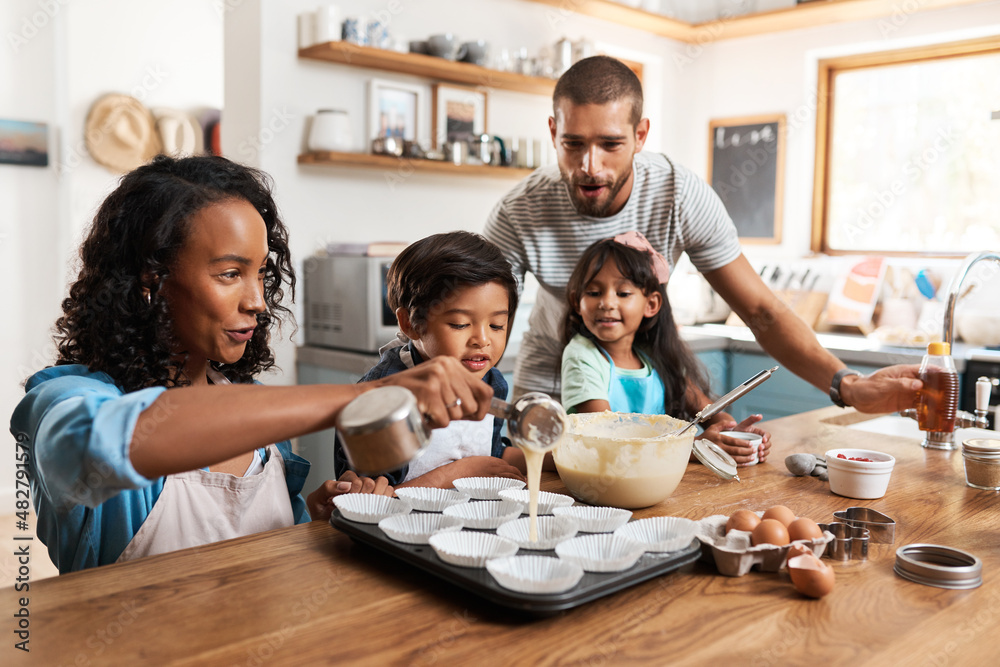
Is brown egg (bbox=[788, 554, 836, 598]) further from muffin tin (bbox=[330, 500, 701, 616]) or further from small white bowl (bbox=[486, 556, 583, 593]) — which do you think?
small white bowl (bbox=[486, 556, 583, 593])

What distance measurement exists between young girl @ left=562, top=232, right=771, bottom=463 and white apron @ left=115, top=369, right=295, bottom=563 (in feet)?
2.49

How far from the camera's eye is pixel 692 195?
2.03 m

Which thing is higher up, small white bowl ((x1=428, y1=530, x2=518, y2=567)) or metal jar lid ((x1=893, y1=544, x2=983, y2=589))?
small white bowl ((x1=428, y1=530, x2=518, y2=567))

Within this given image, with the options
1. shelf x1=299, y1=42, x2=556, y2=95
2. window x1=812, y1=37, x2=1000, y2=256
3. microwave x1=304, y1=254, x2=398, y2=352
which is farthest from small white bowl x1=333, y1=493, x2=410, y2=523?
window x1=812, y1=37, x2=1000, y2=256

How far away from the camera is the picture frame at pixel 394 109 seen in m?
3.17

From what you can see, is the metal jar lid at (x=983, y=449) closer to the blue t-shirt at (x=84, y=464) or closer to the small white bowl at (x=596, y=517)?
the small white bowl at (x=596, y=517)

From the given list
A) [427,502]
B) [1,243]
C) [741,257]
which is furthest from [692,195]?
[1,243]

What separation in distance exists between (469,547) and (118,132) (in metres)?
3.73

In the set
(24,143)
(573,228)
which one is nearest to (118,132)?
(24,143)

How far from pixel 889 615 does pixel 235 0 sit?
2.95 meters

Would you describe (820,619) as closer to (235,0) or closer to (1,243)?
(235,0)

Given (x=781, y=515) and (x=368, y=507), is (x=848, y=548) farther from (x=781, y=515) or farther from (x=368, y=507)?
(x=368, y=507)

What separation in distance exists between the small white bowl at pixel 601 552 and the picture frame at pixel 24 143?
3.64 m

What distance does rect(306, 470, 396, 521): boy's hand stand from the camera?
47.3 inches
